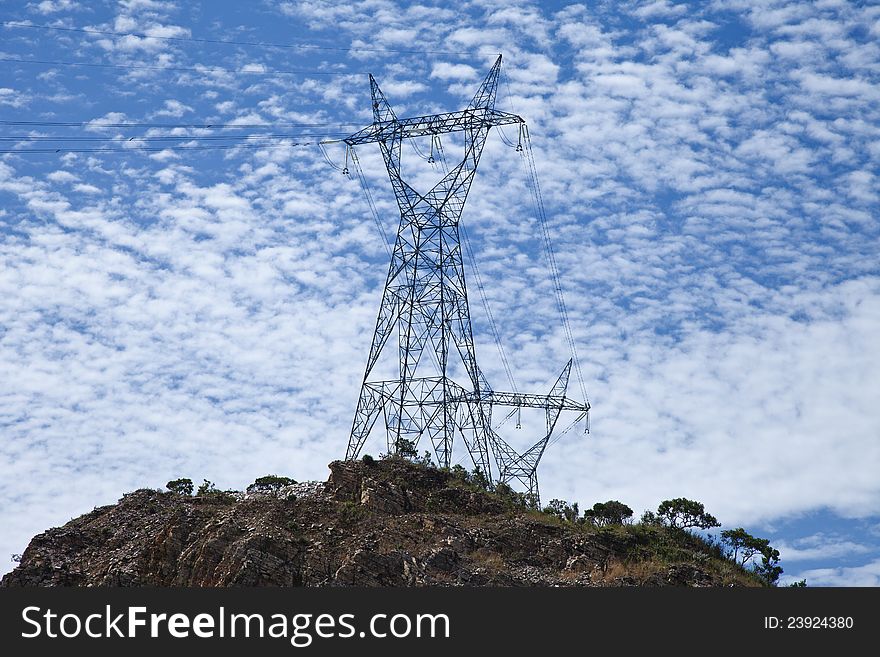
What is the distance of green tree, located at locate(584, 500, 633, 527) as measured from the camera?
74250mm

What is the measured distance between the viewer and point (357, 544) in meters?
61.0

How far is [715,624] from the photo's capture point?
47188mm

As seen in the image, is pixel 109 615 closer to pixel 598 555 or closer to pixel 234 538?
pixel 234 538

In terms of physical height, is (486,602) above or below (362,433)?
below

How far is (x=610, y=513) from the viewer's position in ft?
246

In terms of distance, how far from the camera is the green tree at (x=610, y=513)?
244 ft

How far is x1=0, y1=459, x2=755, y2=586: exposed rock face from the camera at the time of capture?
5862 centimetres

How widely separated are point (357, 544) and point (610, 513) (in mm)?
18834

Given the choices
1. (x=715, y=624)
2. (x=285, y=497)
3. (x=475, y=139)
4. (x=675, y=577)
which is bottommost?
(x=715, y=624)

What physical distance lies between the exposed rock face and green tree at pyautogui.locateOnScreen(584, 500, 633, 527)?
16.6 ft

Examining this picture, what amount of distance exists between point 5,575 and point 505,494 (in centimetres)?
2534

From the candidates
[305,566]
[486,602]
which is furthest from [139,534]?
[486,602]

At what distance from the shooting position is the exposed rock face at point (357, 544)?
192 feet

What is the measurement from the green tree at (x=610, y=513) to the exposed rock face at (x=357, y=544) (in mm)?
5052
